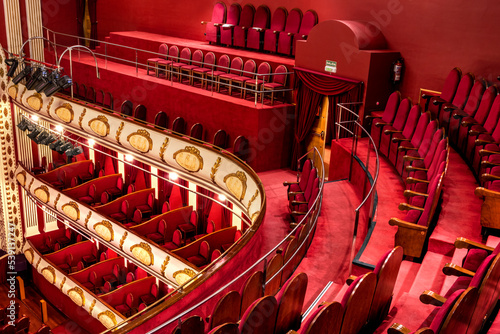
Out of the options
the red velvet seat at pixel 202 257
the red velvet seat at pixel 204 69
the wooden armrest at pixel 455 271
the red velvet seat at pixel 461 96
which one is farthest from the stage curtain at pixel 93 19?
the wooden armrest at pixel 455 271

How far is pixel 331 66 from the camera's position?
4.87m

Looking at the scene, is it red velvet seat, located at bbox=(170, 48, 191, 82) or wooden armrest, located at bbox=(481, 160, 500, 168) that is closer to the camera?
wooden armrest, located at bbox=(481, 160, 500, 168)

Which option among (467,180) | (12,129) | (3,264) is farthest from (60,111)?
(467,180)

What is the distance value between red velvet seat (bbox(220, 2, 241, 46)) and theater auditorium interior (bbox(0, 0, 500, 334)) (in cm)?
2

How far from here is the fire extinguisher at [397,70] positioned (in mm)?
4641

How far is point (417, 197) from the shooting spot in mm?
2822

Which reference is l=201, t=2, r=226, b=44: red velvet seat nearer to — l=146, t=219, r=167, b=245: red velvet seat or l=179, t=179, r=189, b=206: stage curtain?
l=179, t=179, r=189, b=206: stage curtain

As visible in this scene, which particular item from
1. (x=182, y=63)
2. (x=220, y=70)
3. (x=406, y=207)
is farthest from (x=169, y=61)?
(x=406, y=207)

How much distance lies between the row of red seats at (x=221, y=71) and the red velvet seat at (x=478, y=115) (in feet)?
6.32

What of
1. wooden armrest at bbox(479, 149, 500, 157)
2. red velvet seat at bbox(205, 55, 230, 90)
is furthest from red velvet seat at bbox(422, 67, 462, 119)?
red velvet seat at bbox(205, 55, 230, 90)

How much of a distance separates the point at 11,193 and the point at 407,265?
6.49 meters

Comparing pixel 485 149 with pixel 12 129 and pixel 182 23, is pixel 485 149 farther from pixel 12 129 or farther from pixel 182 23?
pixel 12 129

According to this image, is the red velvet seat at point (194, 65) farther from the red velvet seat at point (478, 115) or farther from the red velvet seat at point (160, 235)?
the red velvet seat at point (478, 115)

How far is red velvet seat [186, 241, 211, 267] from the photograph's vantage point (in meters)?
4.91
